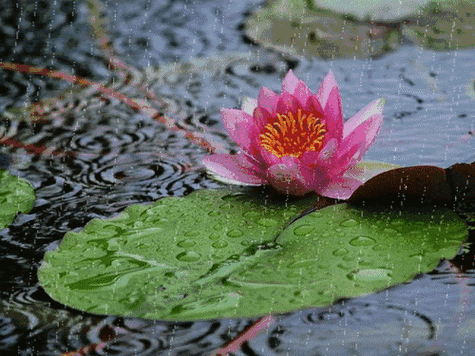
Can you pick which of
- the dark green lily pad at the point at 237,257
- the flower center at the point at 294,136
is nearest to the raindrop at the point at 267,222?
the dark green lily pad at the point at 237,257

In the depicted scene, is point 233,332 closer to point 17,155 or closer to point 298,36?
point 17,155

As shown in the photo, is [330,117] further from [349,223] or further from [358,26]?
[358,26]

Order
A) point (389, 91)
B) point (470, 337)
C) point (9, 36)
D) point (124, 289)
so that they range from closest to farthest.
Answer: point (470, 337) → point (124, 289) → point (389, 91) → point (9, 36)

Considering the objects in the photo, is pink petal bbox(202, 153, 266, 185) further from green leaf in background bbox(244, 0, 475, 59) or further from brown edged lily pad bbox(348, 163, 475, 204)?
green leaf in background bbox(244, 0, 475, 59)

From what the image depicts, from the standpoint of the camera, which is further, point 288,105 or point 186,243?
point 288,105

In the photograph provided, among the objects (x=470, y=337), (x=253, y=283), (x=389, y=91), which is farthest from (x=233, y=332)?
(x=389, y=91)

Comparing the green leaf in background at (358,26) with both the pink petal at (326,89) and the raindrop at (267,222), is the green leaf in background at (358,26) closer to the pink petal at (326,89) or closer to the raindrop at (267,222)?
the pink petal at (326,89)

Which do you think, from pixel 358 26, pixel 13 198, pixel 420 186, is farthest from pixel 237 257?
pixel 358 26

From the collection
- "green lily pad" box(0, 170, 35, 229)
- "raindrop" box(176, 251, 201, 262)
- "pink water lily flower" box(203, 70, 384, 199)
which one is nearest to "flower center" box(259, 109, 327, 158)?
"pink water lily flower" box(203, 70, 384, 199)
